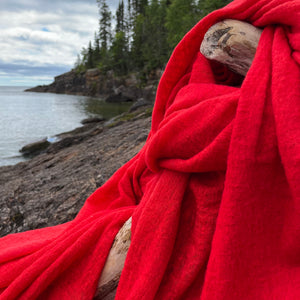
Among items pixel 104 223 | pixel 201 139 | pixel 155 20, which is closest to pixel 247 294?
pixel 201 139

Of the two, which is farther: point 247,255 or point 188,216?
point 188,216

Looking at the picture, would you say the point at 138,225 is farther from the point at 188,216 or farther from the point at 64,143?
the point at 64,143

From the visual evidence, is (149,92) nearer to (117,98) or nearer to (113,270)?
(117,98)

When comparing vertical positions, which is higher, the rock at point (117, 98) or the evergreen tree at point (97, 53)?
the evergreen tree at point (97, 53)

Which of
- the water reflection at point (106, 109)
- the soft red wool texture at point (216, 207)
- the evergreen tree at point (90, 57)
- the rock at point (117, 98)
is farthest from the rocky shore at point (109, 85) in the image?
the soft red wool texture at point (216, 207)

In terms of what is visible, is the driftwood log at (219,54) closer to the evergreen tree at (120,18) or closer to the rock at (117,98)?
the rock at (117,98)

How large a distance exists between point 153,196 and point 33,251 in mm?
810

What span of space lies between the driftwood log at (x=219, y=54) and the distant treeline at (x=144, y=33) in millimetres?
25891

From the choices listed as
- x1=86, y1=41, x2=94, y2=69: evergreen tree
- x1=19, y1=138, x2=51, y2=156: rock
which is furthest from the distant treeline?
x1=19, y1=138, x2=51, y2=156: rock

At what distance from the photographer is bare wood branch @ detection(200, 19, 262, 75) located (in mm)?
1349

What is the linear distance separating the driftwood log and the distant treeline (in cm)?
2589

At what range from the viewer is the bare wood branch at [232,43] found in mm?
1349

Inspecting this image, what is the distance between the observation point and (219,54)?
1426 millimetres

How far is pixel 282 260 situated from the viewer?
1.02m
